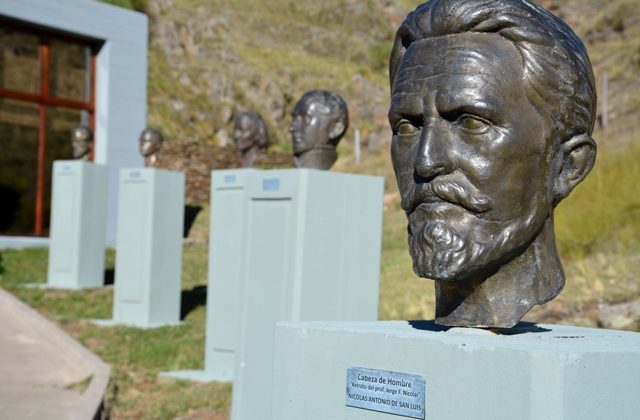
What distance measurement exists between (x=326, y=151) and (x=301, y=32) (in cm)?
3439

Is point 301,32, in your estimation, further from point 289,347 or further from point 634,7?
point 289,347

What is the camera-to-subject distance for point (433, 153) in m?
3.51

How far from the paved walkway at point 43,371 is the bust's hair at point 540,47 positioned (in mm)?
4681

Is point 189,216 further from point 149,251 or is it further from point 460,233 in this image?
point 460,233

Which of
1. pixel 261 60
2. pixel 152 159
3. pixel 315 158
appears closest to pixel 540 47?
pixel 315 158

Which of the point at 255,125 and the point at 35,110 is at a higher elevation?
the point at 35,110

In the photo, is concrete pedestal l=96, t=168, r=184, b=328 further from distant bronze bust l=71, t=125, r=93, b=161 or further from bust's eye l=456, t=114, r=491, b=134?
bust's eye l=456, t=114, r=491, b=134

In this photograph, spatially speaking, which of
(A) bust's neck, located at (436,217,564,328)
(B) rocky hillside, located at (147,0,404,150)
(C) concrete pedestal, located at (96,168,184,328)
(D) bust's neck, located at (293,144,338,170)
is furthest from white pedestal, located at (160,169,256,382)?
(B) rocky hillside, located at (147,0,404,150)

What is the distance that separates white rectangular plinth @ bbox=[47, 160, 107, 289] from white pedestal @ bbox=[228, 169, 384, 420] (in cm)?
749

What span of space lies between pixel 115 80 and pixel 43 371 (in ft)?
35.6

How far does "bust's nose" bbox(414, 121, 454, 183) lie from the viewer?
11.5 ft

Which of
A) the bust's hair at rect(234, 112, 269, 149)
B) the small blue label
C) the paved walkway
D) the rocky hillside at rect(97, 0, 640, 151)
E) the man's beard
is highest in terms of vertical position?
the rocky hillside at rect(97, 0, 640, 151)

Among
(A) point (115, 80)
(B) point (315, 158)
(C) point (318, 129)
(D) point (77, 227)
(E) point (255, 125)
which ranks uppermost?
(A) point (115, 80)

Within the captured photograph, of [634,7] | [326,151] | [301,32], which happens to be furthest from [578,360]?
[301,32]
